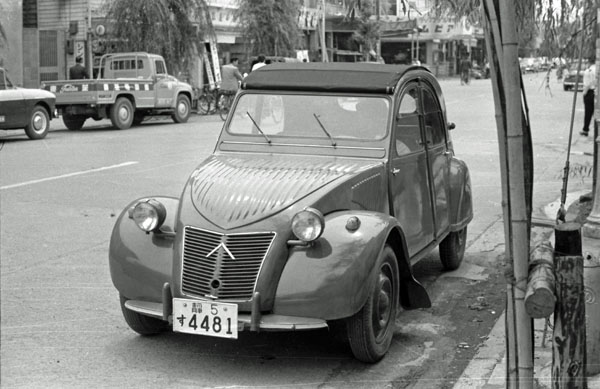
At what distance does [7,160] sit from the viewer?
15.8 metres

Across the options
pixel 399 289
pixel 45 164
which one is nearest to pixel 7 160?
pixel 45 164

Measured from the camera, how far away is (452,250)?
7.90 m

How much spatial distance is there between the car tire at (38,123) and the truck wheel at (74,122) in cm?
306

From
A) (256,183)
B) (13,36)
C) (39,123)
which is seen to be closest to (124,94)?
(39,123)

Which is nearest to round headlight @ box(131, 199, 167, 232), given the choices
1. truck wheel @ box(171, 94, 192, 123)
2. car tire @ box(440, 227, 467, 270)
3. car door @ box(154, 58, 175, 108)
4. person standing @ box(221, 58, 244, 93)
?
car tire @ box(440, 227, 467, 270)

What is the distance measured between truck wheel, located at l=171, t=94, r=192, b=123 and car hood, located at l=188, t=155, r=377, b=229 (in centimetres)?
2023

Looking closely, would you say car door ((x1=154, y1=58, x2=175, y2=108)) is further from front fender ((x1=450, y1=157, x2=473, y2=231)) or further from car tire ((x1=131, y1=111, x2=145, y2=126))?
front fender ((x1=450, y1=157, x2=473, y2=231))

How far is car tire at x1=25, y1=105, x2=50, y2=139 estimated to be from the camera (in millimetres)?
20062

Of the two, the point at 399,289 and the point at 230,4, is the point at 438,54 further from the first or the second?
the point at 399,289

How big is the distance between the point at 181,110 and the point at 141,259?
2146cm

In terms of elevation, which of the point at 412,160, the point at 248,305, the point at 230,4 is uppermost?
the point at 230,4

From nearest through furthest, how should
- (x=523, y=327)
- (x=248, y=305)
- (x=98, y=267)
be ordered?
(x=523, y=327) → (x=248, y=305) → (x=98, y=267)

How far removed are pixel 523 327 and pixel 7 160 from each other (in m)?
13.5

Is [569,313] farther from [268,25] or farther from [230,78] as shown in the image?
[268,25]
